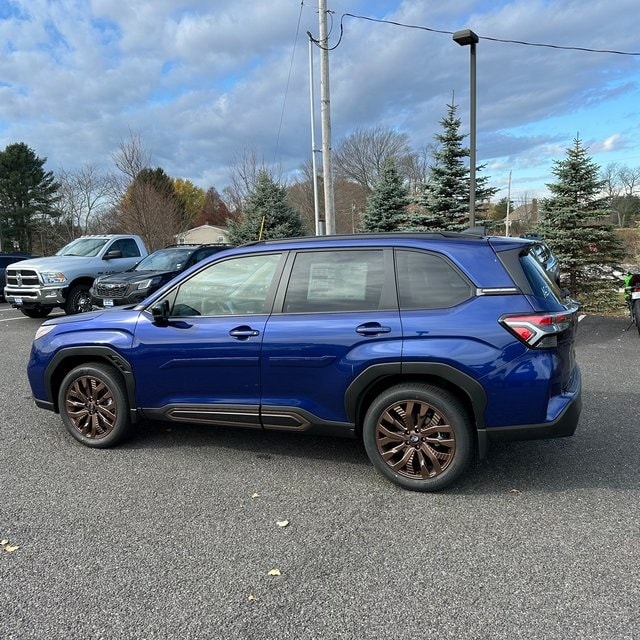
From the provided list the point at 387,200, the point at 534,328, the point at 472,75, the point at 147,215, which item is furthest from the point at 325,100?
the point at 147,215

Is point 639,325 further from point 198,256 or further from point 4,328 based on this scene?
point 4,328

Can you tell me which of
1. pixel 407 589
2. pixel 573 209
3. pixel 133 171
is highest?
pixel 133 171

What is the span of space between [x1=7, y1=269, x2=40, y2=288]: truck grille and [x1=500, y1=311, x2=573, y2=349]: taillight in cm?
1116

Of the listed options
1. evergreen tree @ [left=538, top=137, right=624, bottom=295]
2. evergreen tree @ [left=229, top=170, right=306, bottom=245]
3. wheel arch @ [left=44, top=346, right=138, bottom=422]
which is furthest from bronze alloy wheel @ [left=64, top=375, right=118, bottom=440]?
evergreen tree @ [left=229, top=170, right=306, bottom=245]

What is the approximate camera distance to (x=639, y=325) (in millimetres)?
8672

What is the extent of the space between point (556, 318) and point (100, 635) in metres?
3.03

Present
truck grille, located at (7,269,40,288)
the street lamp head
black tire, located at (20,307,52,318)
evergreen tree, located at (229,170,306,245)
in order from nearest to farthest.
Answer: the street lamp head, truck grille, located at (7,269,40,288), black tire, located at (20,307,52,318), evergreen tree, located at (229,170,306,245)

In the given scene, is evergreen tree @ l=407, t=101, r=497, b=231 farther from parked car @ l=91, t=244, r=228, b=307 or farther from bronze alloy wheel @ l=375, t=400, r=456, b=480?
bronze alloy wheel @ l=375, t=400, r=456, b=480

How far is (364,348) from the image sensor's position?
11.7ft

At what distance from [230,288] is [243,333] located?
0.46 metres

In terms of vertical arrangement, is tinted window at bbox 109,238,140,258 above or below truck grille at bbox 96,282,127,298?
above

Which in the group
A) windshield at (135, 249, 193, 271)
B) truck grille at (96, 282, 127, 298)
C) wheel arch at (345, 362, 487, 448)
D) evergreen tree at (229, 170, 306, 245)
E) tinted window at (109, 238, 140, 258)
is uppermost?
evergreen tree at (229, 170, 306, 245)

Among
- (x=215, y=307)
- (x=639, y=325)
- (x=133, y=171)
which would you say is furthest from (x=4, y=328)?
(x=133, y=171)

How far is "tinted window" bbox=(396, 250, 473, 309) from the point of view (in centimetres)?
352
